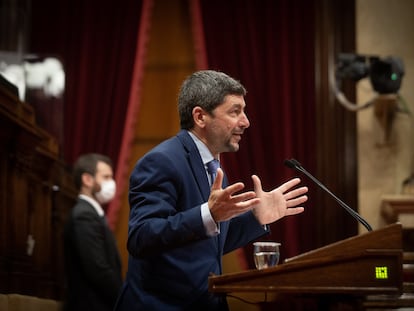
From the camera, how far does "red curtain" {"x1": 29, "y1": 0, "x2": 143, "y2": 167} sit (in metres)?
5.78

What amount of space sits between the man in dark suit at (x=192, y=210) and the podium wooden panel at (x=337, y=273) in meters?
0.21

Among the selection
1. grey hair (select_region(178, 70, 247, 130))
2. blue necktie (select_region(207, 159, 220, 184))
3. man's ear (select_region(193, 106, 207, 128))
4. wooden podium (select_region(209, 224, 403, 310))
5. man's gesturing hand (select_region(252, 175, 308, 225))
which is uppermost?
grey hair (select_region(178, 70, 247, 130))

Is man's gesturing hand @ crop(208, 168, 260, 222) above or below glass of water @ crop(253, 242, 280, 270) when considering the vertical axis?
above

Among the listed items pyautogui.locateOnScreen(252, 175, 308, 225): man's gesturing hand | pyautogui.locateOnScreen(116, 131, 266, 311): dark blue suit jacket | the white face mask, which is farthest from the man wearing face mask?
pyautogui.locateOnScreen(252, 175, 308, 225): man's gesturing hand

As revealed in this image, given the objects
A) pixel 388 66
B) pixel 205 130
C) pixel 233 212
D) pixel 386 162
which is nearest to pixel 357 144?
pixel 386 162

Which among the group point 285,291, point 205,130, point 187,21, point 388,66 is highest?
point 187,21

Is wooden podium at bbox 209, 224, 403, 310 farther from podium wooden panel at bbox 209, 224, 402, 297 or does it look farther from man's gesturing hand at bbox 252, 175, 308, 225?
man's gesturing hand at bbox 252, 175, 308, 225

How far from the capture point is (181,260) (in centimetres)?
218

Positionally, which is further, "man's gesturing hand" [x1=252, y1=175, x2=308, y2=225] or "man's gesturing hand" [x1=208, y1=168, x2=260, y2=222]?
"man's gesturing hand" [x1=252, y1=175, x2=308, y2=225]

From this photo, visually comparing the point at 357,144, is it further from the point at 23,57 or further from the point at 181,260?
the point at 181,260

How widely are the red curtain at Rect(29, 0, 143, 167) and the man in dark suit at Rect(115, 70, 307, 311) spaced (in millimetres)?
3350

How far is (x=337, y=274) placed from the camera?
1904 mm

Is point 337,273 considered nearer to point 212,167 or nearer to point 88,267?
point 212,167

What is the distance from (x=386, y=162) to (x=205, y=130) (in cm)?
316
